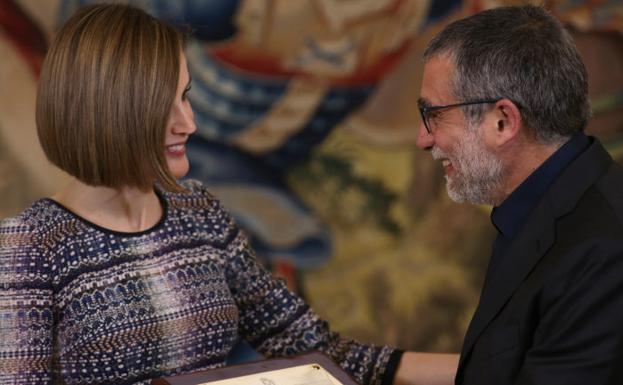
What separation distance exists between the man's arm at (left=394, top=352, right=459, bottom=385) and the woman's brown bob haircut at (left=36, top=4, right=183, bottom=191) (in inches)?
32.7

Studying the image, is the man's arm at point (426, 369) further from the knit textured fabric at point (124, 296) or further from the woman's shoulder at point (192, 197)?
the woman's shoulder at point (192, 197)

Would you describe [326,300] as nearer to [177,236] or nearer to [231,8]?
[231,8]

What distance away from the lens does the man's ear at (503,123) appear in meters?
2.22

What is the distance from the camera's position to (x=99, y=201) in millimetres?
2463

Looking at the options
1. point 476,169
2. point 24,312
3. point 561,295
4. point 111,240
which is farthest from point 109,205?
point 561,295

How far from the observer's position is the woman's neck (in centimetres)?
245

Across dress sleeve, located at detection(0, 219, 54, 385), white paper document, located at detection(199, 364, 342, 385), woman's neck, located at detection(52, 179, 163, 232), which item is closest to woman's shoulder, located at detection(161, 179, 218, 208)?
woman's neck, located at detection(52, 179, 163, 232)

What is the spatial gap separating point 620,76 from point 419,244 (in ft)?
4.32

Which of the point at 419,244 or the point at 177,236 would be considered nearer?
the point at 177,236

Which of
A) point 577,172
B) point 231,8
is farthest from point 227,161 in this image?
point 577,172

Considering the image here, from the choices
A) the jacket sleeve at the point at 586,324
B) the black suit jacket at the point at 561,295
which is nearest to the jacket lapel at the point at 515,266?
the black suit jacket at the point at 561,295

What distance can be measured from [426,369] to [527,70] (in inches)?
33.6

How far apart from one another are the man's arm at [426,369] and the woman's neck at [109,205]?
753 millimetres

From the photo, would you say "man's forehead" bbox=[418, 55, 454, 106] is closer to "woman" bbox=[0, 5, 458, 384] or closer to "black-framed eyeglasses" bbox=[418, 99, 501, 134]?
"black-framed eyeglasses" bbox=[418, 99, 501, 134]
